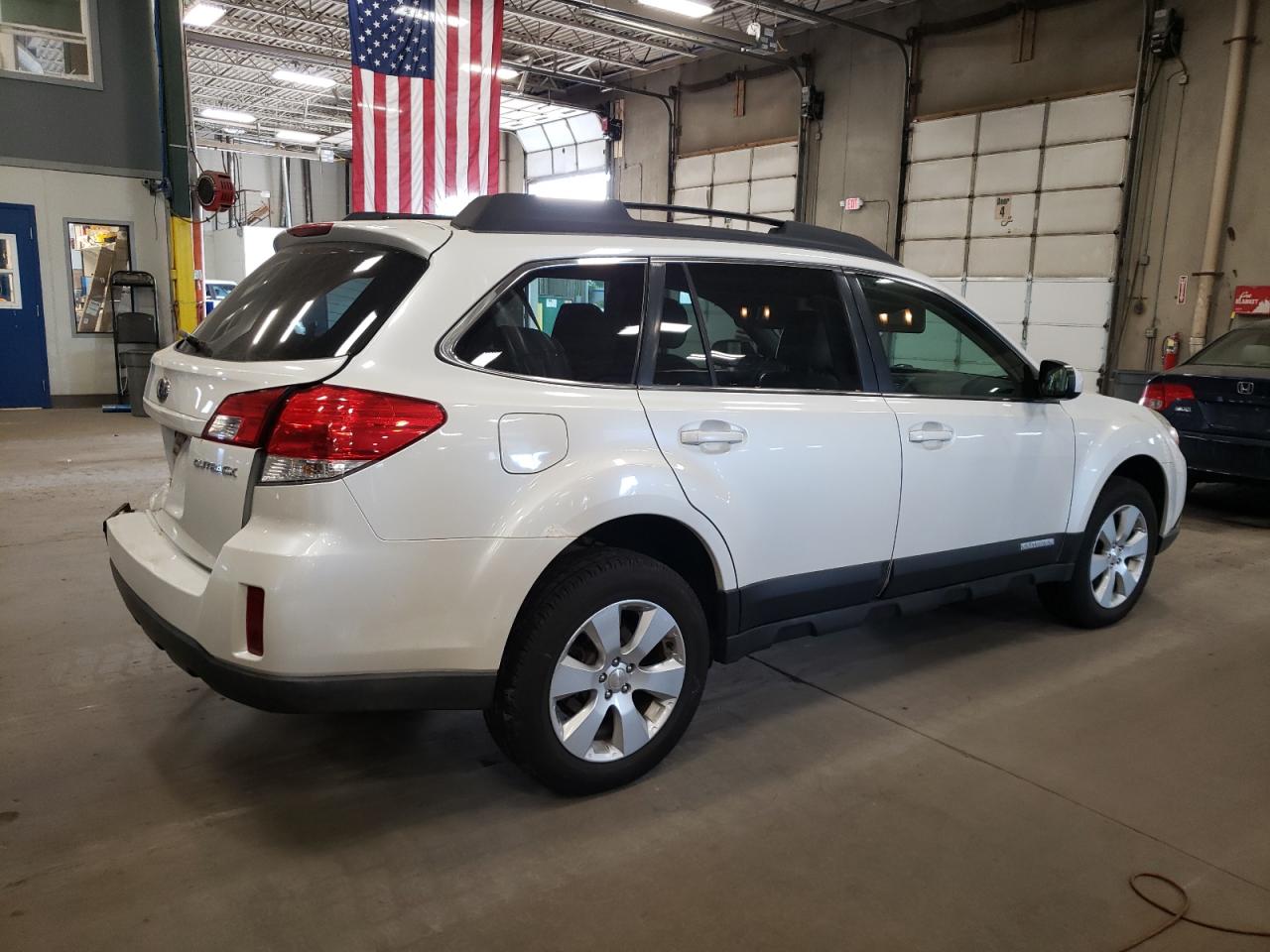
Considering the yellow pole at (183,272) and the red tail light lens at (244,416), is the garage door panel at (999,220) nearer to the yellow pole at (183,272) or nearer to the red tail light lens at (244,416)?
the yellow pole at (183,272)

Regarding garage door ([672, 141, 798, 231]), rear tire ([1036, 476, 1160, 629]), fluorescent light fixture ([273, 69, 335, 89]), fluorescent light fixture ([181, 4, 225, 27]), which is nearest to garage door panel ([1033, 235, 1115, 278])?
garage door ([672, 141, 798, 231])

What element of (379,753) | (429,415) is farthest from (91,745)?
(429,415)

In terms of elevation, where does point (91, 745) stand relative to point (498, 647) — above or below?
below

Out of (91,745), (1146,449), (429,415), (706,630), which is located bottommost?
(91,745)

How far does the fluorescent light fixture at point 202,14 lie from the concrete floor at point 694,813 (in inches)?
538

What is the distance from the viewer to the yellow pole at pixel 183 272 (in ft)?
40.4

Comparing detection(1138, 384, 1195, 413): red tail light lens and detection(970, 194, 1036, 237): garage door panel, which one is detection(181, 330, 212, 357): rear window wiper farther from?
detection(970, 194, 1036, 237): garage door panel

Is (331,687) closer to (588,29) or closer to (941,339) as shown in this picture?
(941,339)

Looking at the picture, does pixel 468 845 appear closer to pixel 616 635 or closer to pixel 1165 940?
pixel 616 635

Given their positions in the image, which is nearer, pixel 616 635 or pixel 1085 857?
pixel 1085 857

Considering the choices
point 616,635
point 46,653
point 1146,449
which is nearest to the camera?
point 616,635

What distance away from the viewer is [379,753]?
2973 mm

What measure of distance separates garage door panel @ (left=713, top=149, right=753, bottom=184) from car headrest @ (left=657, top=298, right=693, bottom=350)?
15.4 m

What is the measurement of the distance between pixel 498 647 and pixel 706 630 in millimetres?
723
